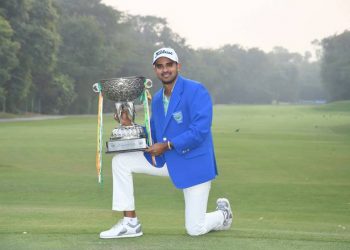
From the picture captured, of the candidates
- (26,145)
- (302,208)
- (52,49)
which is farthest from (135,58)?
(302,208)

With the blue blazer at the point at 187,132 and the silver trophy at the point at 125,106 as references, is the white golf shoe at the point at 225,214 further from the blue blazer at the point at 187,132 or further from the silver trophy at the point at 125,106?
the silver trophy at the point at 125,106

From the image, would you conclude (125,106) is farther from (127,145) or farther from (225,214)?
(225,214)

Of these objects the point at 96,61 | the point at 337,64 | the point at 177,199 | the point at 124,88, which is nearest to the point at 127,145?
the point at 124,88

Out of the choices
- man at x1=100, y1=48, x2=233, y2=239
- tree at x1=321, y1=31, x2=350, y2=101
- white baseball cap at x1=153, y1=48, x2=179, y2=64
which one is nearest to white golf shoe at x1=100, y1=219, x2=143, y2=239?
man at x1=100, y1=48, x2=233, y2=239

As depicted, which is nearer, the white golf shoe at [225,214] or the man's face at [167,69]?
the man's face at [167,69]

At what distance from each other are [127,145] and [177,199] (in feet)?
23.5

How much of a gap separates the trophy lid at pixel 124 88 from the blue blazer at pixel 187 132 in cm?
24

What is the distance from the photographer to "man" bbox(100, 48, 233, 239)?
6.34 m

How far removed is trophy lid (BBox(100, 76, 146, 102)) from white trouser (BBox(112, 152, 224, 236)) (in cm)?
55

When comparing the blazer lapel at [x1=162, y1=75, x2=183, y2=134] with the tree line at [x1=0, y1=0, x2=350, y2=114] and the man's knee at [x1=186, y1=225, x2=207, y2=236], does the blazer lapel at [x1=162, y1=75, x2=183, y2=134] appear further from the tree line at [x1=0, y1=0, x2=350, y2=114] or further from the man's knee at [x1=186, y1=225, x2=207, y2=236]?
the tree line at [x1=0, y1=0, x2=350, y2=114]

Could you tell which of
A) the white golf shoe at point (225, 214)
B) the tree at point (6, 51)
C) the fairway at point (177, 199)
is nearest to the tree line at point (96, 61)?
the tree at point (6, 51)

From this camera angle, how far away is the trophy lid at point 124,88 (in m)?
6.37

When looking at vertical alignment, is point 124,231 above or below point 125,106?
below

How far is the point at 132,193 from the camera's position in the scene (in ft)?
21.2
